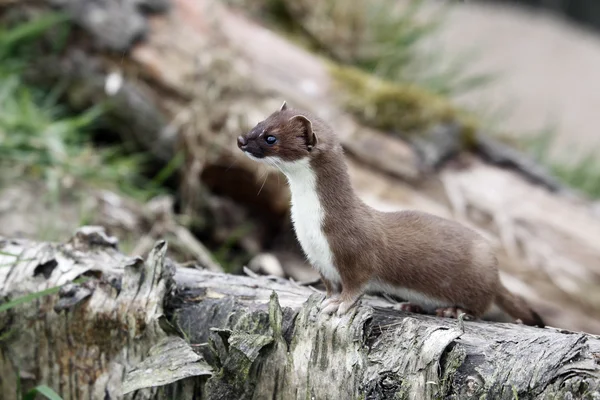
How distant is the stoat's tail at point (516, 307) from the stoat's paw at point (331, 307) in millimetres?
759

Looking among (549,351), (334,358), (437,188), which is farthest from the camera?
(437,188)

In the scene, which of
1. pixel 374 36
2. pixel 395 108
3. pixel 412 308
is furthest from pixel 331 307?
pixel 374 36

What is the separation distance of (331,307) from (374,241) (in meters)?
0.31

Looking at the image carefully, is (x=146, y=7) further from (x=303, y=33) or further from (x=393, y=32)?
(x=393, y=32)

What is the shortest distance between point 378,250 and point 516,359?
70 centimetres

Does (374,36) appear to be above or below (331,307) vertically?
above

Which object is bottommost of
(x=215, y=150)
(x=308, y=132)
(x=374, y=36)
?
(x=215, y=150)

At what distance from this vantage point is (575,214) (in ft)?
16.6

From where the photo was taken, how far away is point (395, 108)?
5.32m

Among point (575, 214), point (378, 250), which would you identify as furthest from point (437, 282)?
point (575, 214)

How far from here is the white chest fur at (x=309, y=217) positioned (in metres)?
2.73

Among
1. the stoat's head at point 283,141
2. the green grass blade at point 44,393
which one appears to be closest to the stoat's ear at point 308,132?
the stoat's head at point 283,141

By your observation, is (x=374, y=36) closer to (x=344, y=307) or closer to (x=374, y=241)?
(x=374, y=241)

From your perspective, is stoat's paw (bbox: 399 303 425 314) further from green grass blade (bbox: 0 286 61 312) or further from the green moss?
the green moss
